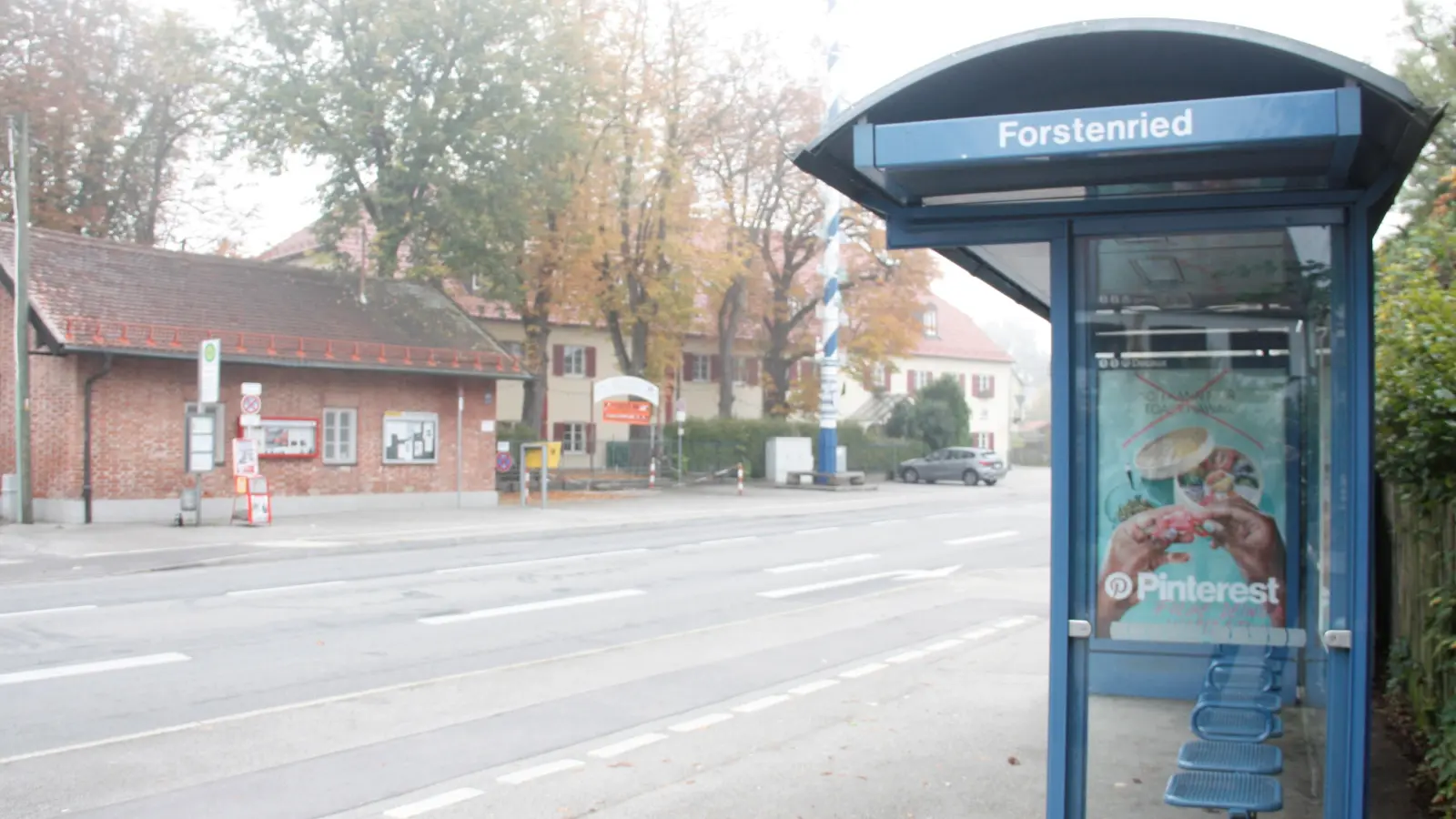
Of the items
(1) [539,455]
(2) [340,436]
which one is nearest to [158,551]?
(2) [340,436]

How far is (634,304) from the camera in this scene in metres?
40.3

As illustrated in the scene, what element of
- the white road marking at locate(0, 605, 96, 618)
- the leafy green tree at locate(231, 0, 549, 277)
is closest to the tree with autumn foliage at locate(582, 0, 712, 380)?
the leafy green tree at locate(231, 0, 549, 277)

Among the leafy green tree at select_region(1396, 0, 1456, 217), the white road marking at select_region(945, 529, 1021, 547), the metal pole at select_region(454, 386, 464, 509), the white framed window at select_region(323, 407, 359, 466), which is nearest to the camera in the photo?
the leafy green tree at select_region(1396, 0, 1456, 217)

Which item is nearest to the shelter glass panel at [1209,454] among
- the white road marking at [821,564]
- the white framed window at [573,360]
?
the white road marking at [821,564]

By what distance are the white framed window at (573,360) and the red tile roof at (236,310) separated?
18.0 m

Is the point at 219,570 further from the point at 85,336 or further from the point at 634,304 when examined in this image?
the point at 634,304

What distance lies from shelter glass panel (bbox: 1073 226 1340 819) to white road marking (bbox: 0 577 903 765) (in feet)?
15.1

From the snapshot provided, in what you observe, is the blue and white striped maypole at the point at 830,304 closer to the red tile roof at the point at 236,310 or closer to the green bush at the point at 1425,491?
the red tile roof at the point at 236,310

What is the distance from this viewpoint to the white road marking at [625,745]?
740 cm

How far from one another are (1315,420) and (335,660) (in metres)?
7.75

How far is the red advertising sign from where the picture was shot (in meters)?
35.2

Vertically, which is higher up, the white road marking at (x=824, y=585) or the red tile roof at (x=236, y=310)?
the red tile roof at (x=236, y=310)

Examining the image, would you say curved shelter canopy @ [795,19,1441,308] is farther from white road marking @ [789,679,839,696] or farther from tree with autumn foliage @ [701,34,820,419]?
tree with autumn foliage @ [701,34,820,419]

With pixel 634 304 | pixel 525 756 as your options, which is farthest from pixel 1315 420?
pixel 634 304
